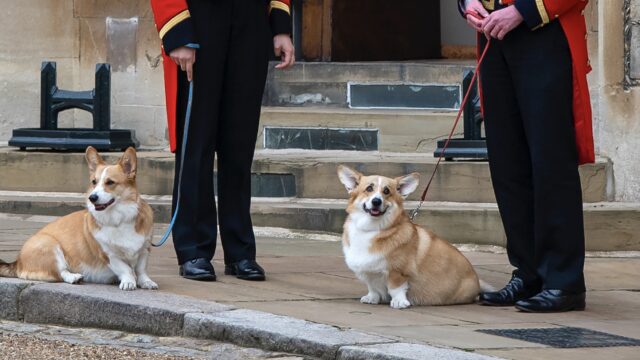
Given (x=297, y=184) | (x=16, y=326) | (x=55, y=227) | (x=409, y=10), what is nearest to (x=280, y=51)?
(x=55, y=227)

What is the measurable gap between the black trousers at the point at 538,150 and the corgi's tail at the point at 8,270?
2208mm

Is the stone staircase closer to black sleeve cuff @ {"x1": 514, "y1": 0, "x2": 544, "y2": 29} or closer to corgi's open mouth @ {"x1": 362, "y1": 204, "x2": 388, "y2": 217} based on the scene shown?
corgi's open mouth @ {"x1": 362, "y1": 204, "x2": 388, "y2": 217}

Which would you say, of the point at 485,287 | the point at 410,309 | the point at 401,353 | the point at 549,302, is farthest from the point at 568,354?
the point at 485,287

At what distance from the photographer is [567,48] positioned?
20.0 feet

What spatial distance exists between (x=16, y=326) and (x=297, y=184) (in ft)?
10.5

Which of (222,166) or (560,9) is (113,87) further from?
(560,9)

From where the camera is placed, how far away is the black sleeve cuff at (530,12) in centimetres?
604

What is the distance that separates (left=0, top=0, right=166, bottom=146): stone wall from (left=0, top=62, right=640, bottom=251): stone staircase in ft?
2.53

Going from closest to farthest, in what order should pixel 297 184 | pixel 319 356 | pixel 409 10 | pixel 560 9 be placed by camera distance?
pixel 319 356 < pixel 560 9 < pixel 297 184 < pixel 409 10

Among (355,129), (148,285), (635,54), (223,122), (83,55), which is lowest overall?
(148,285)

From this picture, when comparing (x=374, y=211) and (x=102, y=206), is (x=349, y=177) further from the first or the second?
(x=102, y=206)

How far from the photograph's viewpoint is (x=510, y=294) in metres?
6.38

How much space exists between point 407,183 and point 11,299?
1.81 metres

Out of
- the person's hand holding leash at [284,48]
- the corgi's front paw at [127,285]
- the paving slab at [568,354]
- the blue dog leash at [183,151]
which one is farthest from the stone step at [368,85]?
the paving slab at [568,354]
